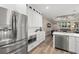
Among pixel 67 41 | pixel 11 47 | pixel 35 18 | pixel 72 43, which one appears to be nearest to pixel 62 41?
pixel 67 41

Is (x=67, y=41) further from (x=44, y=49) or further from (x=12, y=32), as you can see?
(x=12, y=32)

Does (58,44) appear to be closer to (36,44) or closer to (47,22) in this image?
(36,44)

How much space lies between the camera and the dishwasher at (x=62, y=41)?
2.87 m

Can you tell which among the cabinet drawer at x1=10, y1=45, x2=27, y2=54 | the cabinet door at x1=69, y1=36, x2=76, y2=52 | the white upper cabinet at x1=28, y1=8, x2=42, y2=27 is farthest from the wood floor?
the cabinet door at x1=69, y1=36, x2=76, y2=52

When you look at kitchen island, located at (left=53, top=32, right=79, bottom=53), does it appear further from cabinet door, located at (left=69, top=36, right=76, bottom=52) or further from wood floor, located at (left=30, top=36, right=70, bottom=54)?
wood floor, located at (left=30, top=36, right=70, bottom=54)

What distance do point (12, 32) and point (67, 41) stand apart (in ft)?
6.93

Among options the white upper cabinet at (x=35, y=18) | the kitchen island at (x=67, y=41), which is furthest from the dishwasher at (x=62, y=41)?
the white upper cabinet at (x=35, y=18)

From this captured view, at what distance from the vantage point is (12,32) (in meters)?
1.50

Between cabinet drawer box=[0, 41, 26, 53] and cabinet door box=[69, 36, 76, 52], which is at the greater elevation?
cabinet drawer box=[0, 41, 26, 53]

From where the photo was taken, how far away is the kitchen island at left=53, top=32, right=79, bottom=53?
2608 mm

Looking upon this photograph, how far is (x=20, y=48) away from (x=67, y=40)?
1864 millimetres

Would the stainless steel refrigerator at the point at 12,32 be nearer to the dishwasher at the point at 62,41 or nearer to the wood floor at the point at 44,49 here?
the wood floor at the point at 44,49

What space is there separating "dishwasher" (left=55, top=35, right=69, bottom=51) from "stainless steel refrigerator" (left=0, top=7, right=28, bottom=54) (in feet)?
5.72

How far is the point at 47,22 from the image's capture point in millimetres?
2043
